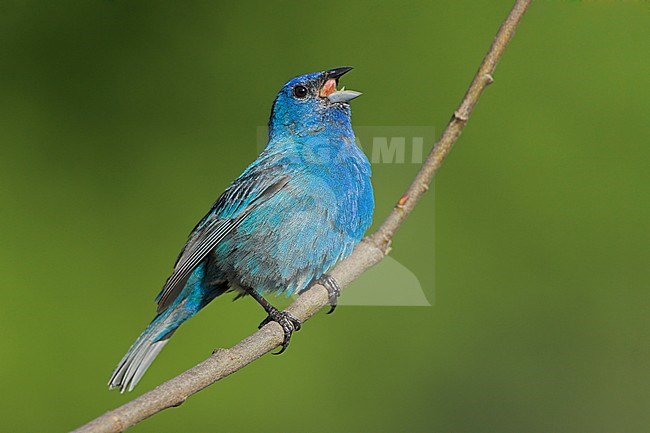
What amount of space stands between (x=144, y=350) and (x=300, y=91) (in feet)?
4.28

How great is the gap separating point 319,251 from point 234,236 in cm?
37

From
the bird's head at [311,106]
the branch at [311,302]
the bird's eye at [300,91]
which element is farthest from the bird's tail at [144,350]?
the bird's eye at [300,91]

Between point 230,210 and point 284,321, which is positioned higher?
point 230,210

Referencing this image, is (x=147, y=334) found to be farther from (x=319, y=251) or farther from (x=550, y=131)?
(x=550, y=131)

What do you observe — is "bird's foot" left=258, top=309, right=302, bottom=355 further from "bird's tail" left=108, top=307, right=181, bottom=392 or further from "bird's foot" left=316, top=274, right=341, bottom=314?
"bird's tail" left=108, top=307, right=181, bottom=392

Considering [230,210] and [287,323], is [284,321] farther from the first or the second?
[230,210]

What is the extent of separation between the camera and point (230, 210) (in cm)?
348

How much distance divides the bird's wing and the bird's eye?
0.38m

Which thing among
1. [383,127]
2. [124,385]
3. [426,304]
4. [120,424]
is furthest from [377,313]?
[120,424]

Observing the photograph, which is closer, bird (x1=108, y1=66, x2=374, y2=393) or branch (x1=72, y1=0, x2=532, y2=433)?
branch (x1=72, y1=0, x2=532, y2=433)

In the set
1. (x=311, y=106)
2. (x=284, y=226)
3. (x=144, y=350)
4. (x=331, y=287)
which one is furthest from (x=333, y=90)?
(x=144, y=350)

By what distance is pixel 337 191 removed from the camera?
132 inches

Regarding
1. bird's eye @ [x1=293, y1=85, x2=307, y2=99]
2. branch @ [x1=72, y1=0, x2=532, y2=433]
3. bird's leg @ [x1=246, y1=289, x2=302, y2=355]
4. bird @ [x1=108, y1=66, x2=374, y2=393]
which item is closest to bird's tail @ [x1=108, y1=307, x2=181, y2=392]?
bird @ [x1=108, y1=66, x2=374, y2=393]

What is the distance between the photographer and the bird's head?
11.9 ft
